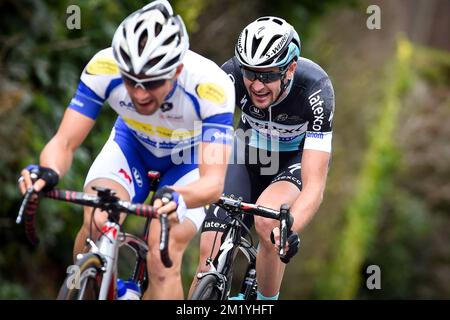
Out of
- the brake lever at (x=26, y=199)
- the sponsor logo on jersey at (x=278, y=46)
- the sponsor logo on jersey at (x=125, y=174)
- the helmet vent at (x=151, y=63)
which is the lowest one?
the brake lever at (x=26, y=199)

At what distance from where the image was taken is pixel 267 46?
686 cm

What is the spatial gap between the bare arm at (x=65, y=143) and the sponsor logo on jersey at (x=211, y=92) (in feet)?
2.52

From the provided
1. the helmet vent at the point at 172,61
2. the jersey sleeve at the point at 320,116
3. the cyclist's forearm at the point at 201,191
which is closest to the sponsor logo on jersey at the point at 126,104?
the helmet vent at the point at 172,61

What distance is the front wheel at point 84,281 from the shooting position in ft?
17.7

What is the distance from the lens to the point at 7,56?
11516mm

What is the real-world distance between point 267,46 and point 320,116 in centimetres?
75

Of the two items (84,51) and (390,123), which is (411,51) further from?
(84,51)

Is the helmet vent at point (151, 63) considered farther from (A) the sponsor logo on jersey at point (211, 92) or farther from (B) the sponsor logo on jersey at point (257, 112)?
(B) the sponsor logo on jersey at point (257, 112)

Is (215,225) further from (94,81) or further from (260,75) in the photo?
(94,81)

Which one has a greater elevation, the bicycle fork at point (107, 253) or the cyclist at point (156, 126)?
the cyclist at point (156, 126)

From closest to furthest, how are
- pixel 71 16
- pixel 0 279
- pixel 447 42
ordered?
pixel 71 16, pixel 0 279, pixel 447 42

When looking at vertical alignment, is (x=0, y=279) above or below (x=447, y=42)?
below

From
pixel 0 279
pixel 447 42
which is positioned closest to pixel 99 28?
pixel 0 279

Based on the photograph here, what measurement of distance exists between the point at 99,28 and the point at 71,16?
1530 millimetres
